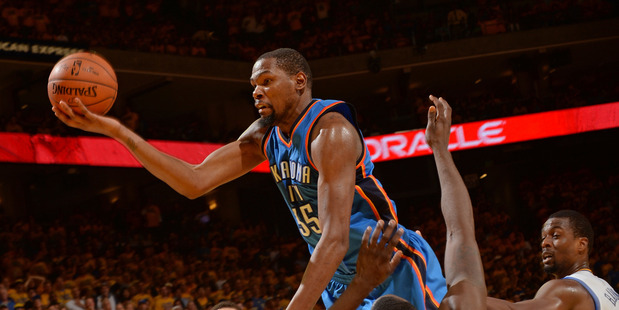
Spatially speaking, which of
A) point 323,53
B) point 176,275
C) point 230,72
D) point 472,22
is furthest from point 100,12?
point 472,22

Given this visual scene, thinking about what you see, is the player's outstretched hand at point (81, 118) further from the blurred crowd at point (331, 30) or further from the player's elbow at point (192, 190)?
the blurred crowd at point (331, 30)

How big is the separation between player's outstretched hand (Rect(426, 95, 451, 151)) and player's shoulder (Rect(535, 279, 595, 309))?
1.11 m

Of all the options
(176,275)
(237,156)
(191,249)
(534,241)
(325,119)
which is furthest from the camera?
(534,241)

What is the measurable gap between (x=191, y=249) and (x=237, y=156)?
992cm

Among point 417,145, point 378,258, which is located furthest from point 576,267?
point 417,145

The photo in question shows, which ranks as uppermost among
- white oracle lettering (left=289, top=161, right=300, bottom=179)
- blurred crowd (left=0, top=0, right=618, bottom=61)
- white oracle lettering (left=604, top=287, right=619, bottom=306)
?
blurred crowd (left=0, top=0, right=618, bottom=61)

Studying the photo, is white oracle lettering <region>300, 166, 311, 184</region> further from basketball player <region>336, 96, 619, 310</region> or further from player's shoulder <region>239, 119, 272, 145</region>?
basketball player <region>336, 96, 619, 310</region>

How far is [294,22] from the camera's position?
17.5 m

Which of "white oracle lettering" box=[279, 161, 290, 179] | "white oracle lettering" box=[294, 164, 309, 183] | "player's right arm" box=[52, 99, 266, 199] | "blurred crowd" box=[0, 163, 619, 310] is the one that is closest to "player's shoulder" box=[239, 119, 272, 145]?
"player's right arm" box=[52, 99, 266, 199]

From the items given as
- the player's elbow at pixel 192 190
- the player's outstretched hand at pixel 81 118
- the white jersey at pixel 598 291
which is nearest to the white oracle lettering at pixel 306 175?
the player's elbow at pixel 192 190

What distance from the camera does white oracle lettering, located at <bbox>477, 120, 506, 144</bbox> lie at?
1508cm

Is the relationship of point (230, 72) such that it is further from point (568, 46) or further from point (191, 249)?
point (568, 46)

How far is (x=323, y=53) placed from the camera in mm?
16969

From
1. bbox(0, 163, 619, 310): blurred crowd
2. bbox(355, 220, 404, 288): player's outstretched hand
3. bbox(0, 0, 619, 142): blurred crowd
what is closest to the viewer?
bbox(355, 220, 404, 288): player's outstretched hand
